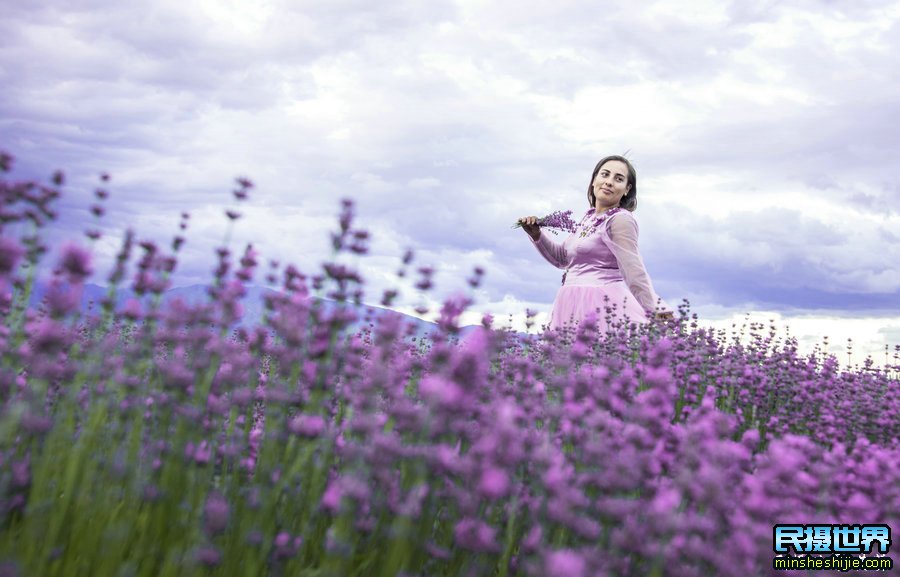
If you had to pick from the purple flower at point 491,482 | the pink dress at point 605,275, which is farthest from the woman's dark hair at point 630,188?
the purple flower at point 491,482

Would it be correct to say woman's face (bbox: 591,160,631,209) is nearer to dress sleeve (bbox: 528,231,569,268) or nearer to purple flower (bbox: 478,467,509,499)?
dress sleeve (bbox: 528,231,569,268)

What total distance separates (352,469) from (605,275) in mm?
6982

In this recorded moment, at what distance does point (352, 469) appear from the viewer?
2021 mm

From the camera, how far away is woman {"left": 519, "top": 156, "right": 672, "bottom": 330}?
8.27 m

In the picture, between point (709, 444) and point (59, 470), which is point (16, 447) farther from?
point (709, 444)

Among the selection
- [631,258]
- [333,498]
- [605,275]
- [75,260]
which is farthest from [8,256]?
[605,275]

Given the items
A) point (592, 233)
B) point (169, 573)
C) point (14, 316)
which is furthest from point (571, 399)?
point (592, 233)

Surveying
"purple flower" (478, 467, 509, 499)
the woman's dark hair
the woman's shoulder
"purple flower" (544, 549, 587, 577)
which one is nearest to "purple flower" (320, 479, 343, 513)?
"purple flower" (478, 467, 509, 499)

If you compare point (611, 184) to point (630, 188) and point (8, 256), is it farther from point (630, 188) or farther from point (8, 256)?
point (8, 256)

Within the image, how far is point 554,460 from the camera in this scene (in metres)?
1.92

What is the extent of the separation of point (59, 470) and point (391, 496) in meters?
1.29

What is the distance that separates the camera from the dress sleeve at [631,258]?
8266 millimetres

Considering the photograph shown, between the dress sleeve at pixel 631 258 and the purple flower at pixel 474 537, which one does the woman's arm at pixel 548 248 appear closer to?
the dress sleeve at pixel 631 258

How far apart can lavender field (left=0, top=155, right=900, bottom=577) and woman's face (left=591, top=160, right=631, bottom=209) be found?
6.36 metres
